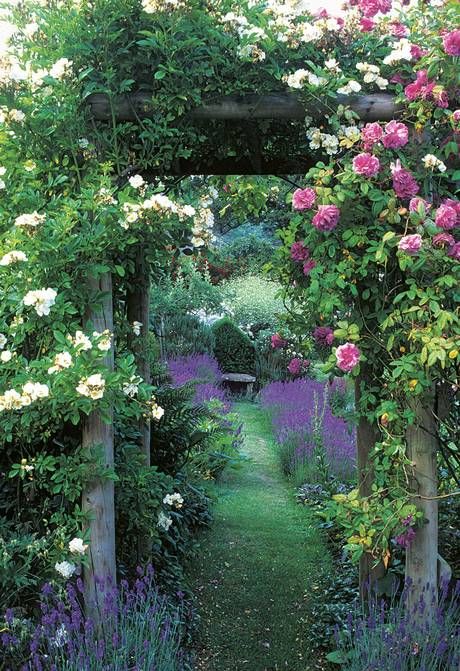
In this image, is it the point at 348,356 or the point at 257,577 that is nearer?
the point at 348,356

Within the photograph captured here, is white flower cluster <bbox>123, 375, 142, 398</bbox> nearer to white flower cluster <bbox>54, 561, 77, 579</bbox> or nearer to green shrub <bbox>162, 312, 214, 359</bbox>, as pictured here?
white flower cluster <bbox>54, 561, 77, 579</bbox>

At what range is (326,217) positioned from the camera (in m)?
2.67

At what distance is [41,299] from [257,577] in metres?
2.30

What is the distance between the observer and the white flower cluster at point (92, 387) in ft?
8.43

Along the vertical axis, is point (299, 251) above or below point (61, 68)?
below

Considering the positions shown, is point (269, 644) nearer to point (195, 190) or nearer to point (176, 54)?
point (195, 190)

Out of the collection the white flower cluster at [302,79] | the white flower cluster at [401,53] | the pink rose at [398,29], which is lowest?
the white flower cluster at [302,79]

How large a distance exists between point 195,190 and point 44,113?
1.20m

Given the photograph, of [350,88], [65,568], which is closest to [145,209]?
[350,88]

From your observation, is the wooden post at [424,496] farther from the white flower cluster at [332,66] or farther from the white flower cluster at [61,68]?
the white flower cluster at [61,68]

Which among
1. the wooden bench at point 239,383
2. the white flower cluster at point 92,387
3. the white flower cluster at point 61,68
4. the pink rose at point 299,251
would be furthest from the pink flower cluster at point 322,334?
the wooden bench at point 239,383

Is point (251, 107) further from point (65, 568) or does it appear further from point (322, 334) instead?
point (65, 568)

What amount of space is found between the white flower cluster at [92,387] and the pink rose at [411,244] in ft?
3.86

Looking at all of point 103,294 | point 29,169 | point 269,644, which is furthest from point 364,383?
point 29,169
